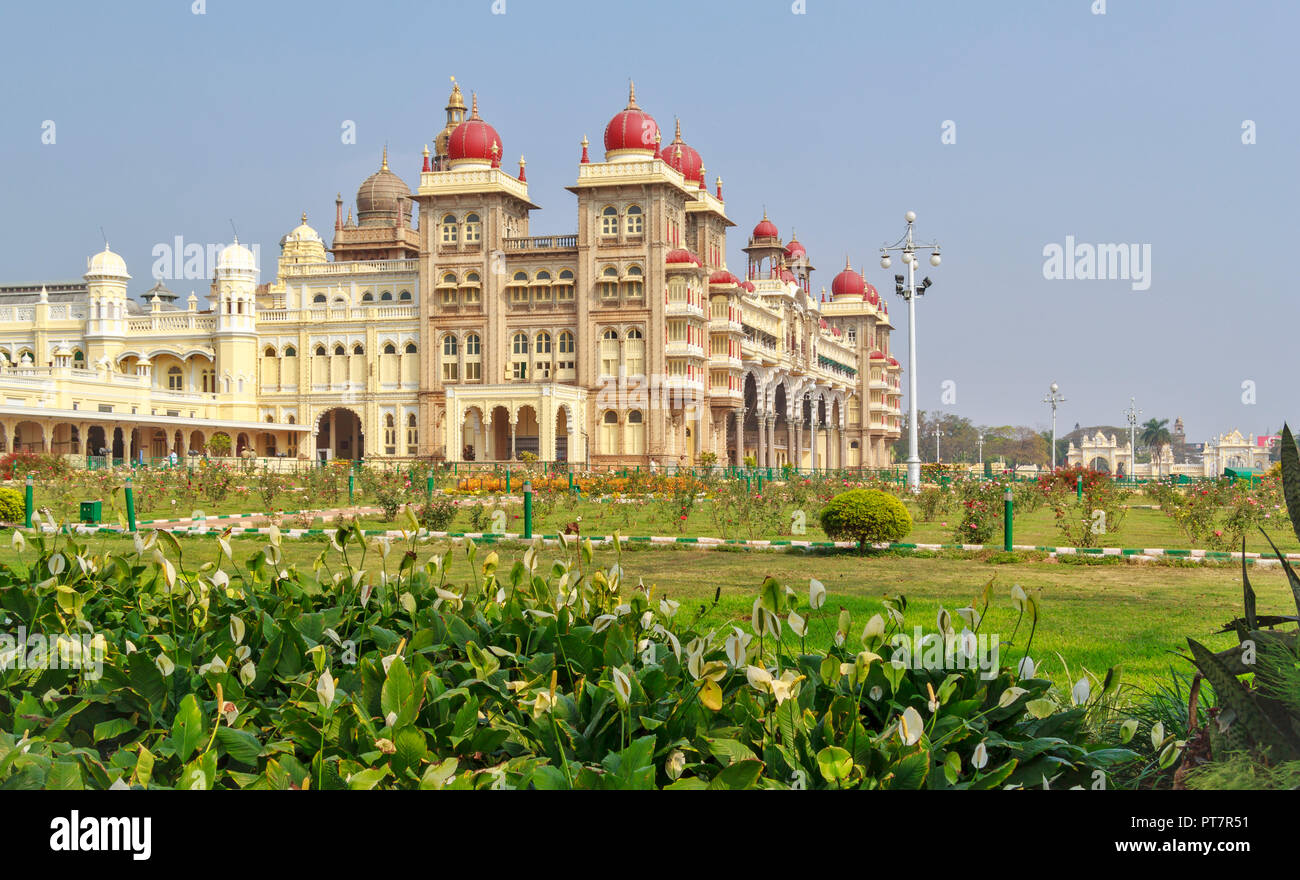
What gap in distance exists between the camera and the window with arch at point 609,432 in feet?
150

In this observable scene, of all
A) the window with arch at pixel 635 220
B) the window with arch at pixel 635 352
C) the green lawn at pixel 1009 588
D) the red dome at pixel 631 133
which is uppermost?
the red dome at pixel 631 133

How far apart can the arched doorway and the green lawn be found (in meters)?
39.0

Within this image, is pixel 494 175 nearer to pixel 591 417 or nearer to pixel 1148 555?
pixel 591 417

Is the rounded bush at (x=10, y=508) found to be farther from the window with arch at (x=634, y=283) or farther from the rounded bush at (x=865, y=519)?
the window with arch at (x=634, y=283)

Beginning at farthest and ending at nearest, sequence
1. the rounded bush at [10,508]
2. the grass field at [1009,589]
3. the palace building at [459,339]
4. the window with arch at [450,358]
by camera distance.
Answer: the window with arch at [450,358]
the palace building at [459,339]
the rounded bush at [10,508]
the grass field at [1009,589]

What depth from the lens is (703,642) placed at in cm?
297

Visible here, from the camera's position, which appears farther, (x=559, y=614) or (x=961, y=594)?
(x=961, y=594)

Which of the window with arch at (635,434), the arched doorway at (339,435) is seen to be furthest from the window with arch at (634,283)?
the arched doorway at (339,435)

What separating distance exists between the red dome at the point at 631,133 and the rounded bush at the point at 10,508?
109 ft

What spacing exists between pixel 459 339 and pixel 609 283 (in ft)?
25.1

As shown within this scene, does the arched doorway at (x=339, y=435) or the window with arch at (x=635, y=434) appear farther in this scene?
the arched doorway at (x=339, y=435)

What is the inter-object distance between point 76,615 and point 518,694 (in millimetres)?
1812

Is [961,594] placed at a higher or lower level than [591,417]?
lower
